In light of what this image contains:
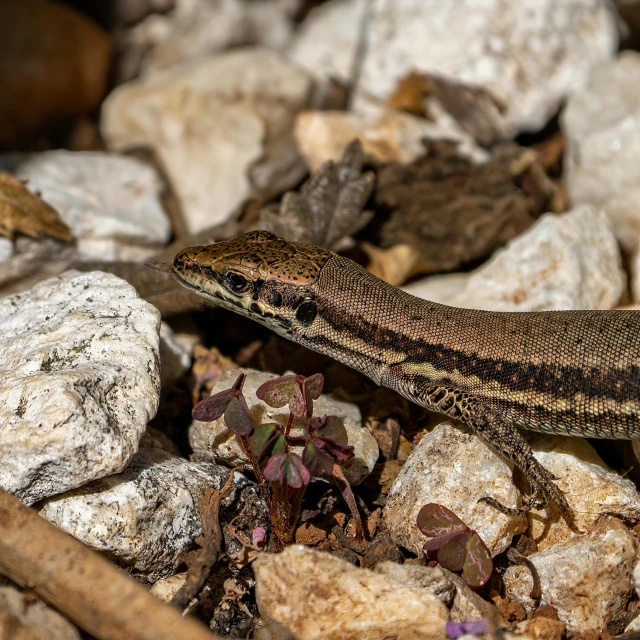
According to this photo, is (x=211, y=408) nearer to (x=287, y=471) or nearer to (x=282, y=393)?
(x=282, y=393)

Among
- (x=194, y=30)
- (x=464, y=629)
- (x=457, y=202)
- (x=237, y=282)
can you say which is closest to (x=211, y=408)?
→ (x=237, y=282)

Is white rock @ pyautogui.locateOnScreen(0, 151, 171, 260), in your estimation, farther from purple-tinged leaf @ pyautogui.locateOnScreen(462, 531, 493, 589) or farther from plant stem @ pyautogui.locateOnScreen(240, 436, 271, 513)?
purple-tinged leaf @ pyautogui.locateOnScreen(462, 531, 493, 589)

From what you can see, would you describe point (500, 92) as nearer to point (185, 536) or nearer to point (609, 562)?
point (609, 562)

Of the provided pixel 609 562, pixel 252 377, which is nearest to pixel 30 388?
pixel 252 377

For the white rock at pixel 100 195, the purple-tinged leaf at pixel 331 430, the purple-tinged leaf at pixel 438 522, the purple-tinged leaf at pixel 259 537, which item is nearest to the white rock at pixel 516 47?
the white rock at pixel 100 195

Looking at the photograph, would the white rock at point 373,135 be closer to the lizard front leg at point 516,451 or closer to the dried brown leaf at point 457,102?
the dried brown leaf at point 457,102

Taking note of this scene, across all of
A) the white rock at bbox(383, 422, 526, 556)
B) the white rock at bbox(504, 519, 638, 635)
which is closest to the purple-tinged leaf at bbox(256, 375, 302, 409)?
the white rock at bbox(383, 422, 526, 556)
